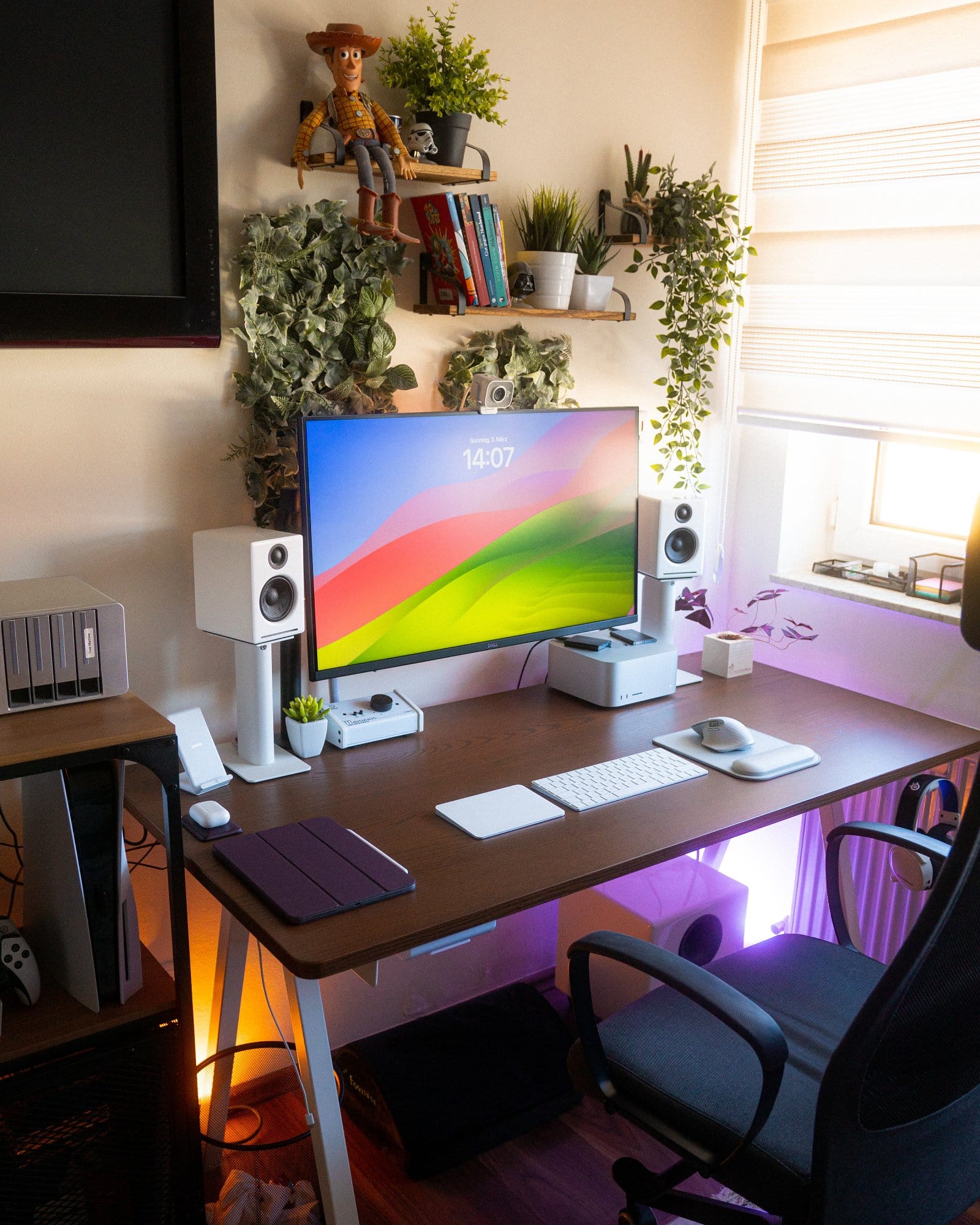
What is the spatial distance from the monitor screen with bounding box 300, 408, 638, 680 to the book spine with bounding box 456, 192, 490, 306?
9.2 inches

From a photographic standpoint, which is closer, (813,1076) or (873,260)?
(813,1076)

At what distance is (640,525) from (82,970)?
1.37 meters

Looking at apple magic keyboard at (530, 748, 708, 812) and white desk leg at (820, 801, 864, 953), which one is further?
white desk leg at (820, 801, 864, 953)

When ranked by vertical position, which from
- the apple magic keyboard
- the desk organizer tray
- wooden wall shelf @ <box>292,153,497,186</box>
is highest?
wooden wall shelf @ <box>292,153,497,186</box>

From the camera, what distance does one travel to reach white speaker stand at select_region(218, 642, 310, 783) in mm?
1772

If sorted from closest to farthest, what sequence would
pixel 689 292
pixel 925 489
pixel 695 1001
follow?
pixel 695 1001
pixel 689 292
pixel 925 489

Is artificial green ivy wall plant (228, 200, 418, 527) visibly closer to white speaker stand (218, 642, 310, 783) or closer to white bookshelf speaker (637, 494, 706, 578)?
white speaker stand (218, 642, 310, 783)

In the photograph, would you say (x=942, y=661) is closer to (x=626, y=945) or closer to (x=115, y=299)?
(x=626, y=945)

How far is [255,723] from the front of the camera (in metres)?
1.80

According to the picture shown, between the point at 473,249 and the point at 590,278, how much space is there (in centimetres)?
31

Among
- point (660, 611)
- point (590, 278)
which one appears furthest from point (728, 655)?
point (590, 278)

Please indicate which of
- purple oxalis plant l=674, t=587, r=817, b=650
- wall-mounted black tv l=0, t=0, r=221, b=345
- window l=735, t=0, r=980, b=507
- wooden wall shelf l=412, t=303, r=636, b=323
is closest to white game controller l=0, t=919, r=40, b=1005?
wall-mounted black tv l=0, t=0, r=221, b=345

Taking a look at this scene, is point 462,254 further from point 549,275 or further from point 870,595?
point 870,595

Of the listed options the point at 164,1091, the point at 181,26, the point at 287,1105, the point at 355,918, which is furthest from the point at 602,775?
the point at 181,26
